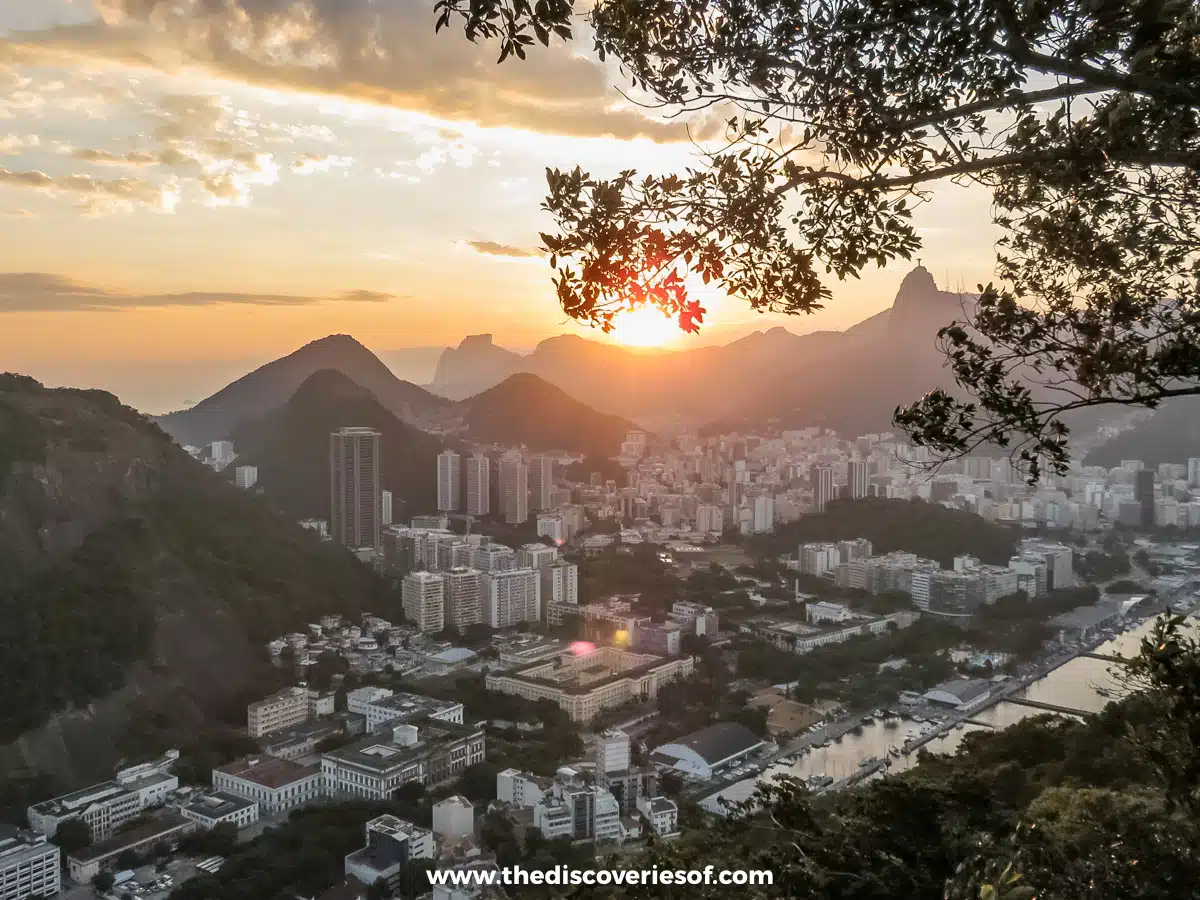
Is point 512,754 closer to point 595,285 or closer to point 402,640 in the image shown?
point 402,640

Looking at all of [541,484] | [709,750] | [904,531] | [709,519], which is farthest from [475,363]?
[709,750]

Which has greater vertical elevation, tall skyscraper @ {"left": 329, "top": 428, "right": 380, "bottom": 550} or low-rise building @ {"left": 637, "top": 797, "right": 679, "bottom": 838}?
tall skyscraper @ {"left": 329, "top": 428, "right": 380, "bottom": 550}

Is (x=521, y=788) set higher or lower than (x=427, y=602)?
lower

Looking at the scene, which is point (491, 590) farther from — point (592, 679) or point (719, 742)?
point (719, 742)

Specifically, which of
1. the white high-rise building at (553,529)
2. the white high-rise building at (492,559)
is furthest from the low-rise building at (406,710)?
the white high-rise building at (553,529)

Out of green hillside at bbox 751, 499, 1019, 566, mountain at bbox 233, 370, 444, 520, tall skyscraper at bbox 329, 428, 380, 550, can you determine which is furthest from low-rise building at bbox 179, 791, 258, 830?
green hillside at bbox 751, 499, 1019, 566

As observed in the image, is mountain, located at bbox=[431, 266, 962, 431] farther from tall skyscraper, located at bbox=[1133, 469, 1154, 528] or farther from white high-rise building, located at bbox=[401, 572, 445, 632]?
white high-rise building, located at bbox=[401, 572, 445, 632]

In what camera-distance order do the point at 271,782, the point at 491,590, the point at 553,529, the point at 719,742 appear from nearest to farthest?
the point at 271,782 < the point at 719,742 < the point at 491,590 < the point at 553,529

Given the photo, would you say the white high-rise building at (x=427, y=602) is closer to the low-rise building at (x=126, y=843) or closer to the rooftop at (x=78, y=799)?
the rooftop at (x=78, y=799)
